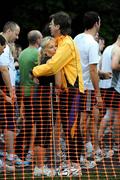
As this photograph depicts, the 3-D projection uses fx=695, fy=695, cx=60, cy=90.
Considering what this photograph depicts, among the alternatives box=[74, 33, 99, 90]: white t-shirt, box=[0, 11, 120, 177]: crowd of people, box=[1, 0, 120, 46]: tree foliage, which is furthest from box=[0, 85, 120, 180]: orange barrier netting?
box=[1, 0, 120, 46]: tree foliage

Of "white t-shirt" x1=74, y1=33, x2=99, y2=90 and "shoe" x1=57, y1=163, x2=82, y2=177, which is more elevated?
"white t-shirt" x1=74, y1=33, x2=99, y2=90

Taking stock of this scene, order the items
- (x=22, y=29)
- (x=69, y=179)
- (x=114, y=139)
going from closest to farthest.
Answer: (x=69, y=179)
(x=114, y=139)
(x=22, y=29)

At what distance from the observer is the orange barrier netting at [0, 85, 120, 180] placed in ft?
28.1

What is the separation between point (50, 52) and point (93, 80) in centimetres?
75

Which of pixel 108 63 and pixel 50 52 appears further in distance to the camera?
pixel 108 63

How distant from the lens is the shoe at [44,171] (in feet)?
28.0

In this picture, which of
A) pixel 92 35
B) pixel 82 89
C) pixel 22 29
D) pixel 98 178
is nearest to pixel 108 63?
pixel 92 35

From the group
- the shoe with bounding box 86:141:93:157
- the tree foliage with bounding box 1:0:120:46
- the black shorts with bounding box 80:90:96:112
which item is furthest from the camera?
the tree foliage with bounding box 1:0:120:46

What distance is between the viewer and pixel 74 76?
28.3 ft

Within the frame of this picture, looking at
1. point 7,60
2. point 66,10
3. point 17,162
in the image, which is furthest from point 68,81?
point 66,10

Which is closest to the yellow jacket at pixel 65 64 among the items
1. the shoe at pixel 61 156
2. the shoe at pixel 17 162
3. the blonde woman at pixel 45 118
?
the blonde woman at pixel 45 118

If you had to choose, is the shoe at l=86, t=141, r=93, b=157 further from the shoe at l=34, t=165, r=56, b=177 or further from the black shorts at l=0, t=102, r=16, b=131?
the black shorts at l=0, t=102, r=16, b=131


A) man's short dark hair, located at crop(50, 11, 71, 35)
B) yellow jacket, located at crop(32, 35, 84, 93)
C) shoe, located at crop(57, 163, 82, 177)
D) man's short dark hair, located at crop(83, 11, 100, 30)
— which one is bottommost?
shoe, located at crop(57, 163, 82, 177)

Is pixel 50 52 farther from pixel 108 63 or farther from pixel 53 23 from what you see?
pixel 108 63
